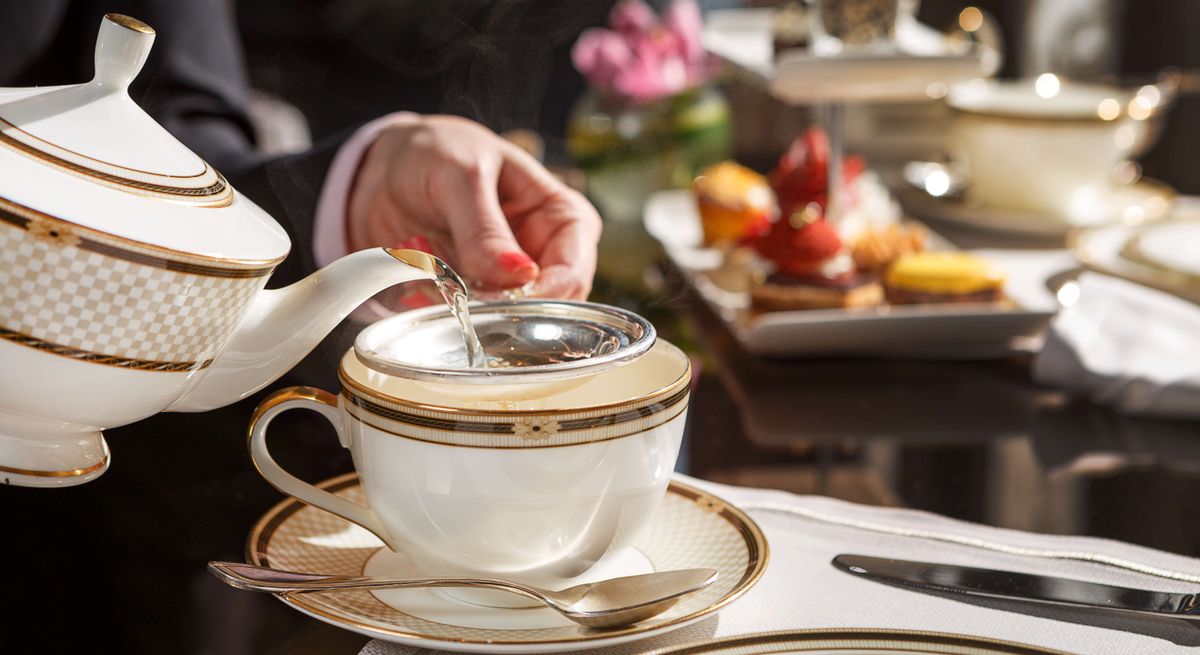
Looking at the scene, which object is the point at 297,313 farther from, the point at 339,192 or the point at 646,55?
the point at 646,55

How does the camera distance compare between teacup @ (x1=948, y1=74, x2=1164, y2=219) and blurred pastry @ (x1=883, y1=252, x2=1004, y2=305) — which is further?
teacup @ (x1=948, y1=74, x2=1164, y2=219)

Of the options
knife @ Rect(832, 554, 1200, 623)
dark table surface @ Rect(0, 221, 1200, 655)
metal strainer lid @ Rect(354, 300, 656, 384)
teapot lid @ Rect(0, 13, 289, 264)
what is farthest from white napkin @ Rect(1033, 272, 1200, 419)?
teapot lid @ Rect(0, 13, 289, 264)

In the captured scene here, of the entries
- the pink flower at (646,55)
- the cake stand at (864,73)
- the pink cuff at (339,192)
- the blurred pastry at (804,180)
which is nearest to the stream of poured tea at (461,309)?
the pink cuff at (339,192)

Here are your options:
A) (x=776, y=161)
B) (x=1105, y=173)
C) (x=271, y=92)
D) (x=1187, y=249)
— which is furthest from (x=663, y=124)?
(x=271, y=92)

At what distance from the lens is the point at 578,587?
40cm

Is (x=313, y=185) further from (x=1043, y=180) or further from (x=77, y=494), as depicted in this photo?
(x=1043, y=180)

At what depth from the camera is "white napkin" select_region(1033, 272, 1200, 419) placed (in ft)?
2.23

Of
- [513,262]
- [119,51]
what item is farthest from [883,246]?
[119,51]

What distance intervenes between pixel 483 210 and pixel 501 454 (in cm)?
22

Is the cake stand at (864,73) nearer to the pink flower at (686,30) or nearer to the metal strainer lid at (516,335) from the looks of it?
the pink flower at (686,30)

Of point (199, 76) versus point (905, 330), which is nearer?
point (905, 330)

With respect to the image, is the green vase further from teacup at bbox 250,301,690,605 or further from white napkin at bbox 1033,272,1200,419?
teacup at bbox 250,301,690,605

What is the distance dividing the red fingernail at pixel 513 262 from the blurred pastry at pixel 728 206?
537mm

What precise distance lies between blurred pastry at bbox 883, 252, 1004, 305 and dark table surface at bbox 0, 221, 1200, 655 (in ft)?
0.24
